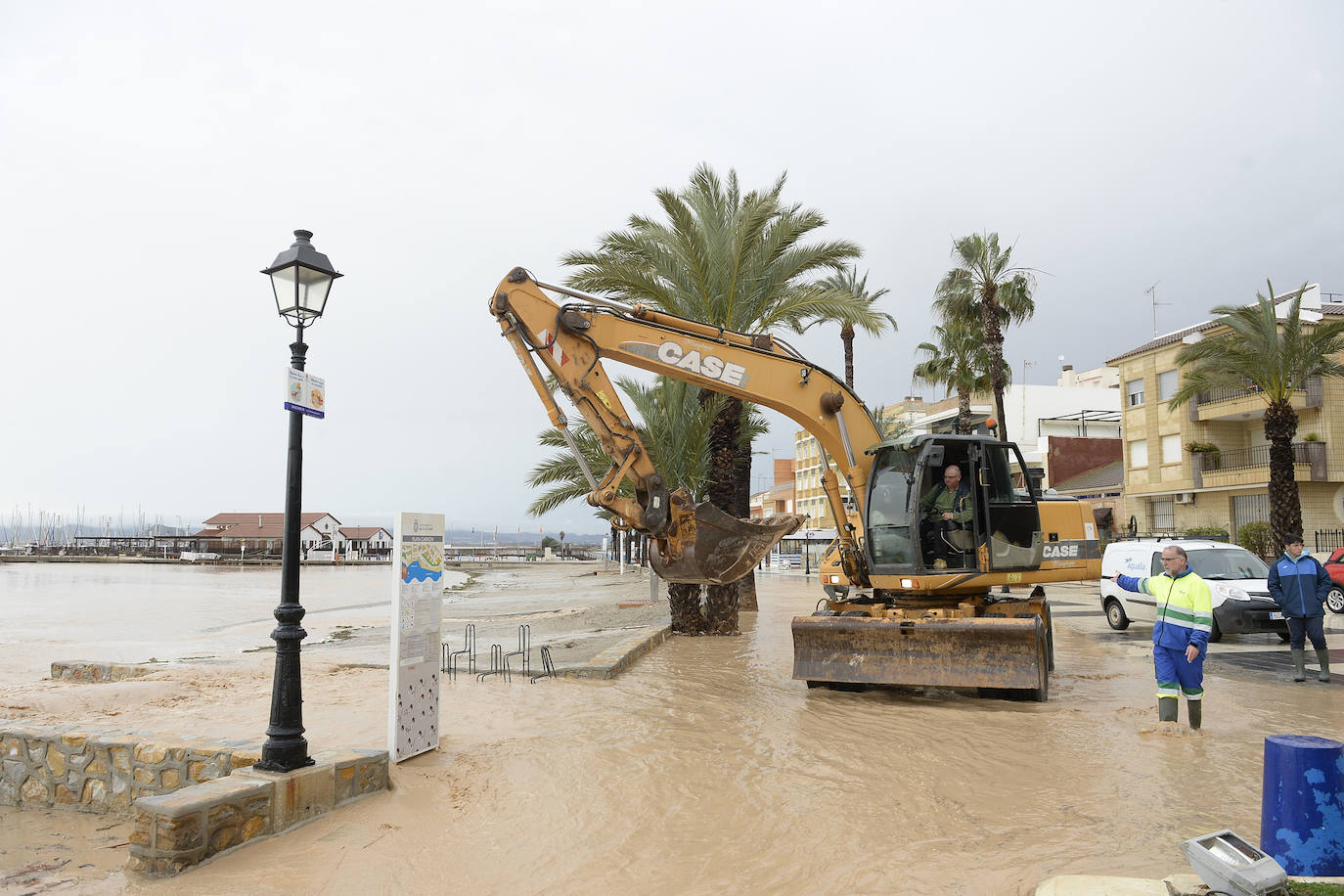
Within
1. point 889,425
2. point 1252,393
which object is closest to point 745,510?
point 1252,393

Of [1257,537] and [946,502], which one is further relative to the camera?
[1257,537]

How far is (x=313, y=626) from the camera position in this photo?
22.3 meters

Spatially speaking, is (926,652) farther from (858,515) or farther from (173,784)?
(173,784)

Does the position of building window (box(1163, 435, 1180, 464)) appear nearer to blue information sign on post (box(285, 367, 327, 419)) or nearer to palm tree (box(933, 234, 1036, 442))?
palm tree (box(933, 234, 1036, 442))

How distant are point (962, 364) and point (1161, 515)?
10.8 metres

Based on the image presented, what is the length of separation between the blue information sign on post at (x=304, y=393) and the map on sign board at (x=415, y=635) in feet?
3.66

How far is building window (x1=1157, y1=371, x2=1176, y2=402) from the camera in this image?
34.3m

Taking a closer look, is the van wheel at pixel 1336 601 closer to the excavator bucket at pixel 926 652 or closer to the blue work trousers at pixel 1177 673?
the excavator bucket at pixel 926 652

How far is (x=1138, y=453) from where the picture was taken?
120 ft

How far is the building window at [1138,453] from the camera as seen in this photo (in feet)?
119

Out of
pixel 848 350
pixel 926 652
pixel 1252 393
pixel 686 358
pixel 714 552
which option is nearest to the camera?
pixel 926 652

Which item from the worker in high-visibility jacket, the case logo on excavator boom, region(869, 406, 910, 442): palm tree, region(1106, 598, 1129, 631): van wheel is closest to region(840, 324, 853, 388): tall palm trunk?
region(869, 406, 910, 442): palm tree

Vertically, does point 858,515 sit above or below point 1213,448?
below

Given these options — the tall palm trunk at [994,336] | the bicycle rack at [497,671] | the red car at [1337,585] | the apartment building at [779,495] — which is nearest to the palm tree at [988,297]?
the tall palm trunk at [994,336]
